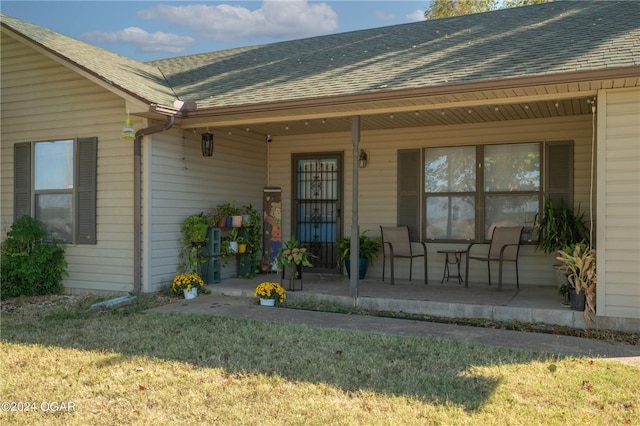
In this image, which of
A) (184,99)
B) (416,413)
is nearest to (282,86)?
(184,99)

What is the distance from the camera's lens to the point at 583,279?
17.0 feet

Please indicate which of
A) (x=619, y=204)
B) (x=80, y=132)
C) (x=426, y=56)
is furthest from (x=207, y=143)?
(x=619, y=204)

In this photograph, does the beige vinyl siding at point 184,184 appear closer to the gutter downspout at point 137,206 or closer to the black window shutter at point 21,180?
the gutter downspout at point 137,206

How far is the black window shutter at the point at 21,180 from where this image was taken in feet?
25.1

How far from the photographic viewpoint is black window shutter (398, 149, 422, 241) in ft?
25.5

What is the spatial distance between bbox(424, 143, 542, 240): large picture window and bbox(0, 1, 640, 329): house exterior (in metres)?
0.02

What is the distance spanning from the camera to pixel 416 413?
302 centimetres

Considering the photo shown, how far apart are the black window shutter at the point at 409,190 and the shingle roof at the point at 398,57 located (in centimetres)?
154

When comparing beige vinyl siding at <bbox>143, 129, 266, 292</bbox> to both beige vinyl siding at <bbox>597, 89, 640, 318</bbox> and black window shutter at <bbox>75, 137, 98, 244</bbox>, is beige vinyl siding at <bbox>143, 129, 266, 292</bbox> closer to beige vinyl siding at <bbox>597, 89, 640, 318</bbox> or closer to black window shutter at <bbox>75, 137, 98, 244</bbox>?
black window shutter at <bbox>75, 137, 98, 244</bbox>

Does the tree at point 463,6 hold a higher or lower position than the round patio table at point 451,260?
higher

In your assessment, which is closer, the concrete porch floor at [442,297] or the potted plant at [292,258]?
the concrete porch floor at [442,297]

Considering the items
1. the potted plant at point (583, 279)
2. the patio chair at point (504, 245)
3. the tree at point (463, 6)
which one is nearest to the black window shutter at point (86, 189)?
the patio chair at point (504, 245)

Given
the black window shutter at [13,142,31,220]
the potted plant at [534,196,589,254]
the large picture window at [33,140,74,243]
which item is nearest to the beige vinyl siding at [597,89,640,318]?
the potted plant at [534,196,589,254]

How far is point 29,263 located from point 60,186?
46.8 inches
